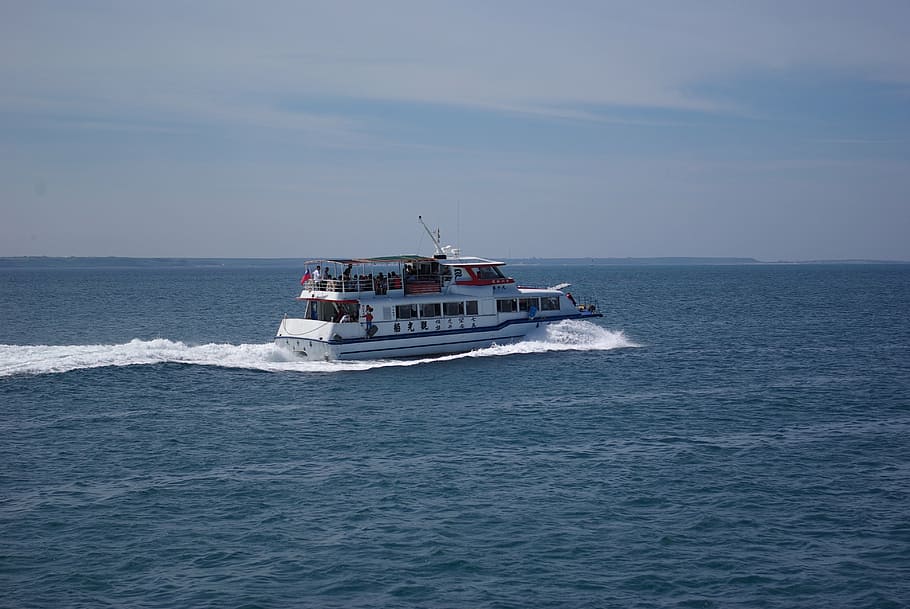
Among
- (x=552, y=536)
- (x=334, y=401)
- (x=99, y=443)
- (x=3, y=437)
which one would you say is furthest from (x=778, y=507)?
(x=3, y=437)

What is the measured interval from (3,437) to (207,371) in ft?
47.9

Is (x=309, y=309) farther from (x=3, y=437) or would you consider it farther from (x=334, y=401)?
(x=3, y=437)

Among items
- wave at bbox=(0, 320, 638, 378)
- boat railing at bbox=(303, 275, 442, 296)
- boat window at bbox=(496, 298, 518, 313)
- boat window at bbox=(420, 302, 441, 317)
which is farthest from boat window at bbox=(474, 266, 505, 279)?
wave at bbox=(0, 320, 638, 378)

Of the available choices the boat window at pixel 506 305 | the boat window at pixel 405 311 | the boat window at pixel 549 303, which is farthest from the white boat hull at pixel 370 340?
the boat window at pixel 549 303

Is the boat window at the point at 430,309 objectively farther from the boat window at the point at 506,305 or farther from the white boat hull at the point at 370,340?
the boat window at the point at 506,305

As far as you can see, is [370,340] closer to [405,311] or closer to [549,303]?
[405,311]

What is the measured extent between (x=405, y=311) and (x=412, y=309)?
20.6 inches

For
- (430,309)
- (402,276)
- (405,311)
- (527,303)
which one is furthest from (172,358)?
(527,303)

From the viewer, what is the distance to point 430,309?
50.9 m

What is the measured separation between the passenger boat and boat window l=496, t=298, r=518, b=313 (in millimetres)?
68

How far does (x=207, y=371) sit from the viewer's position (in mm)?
45656

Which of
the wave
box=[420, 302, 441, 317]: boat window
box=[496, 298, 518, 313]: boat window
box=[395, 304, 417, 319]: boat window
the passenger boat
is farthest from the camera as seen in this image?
box=[496, 298, 518, 313]: boat window

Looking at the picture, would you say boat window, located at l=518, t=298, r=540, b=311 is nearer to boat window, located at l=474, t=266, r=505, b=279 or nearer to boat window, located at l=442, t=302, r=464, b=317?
boat window, located at l=474, t=266, r=505, b=279

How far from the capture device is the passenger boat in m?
48.3
